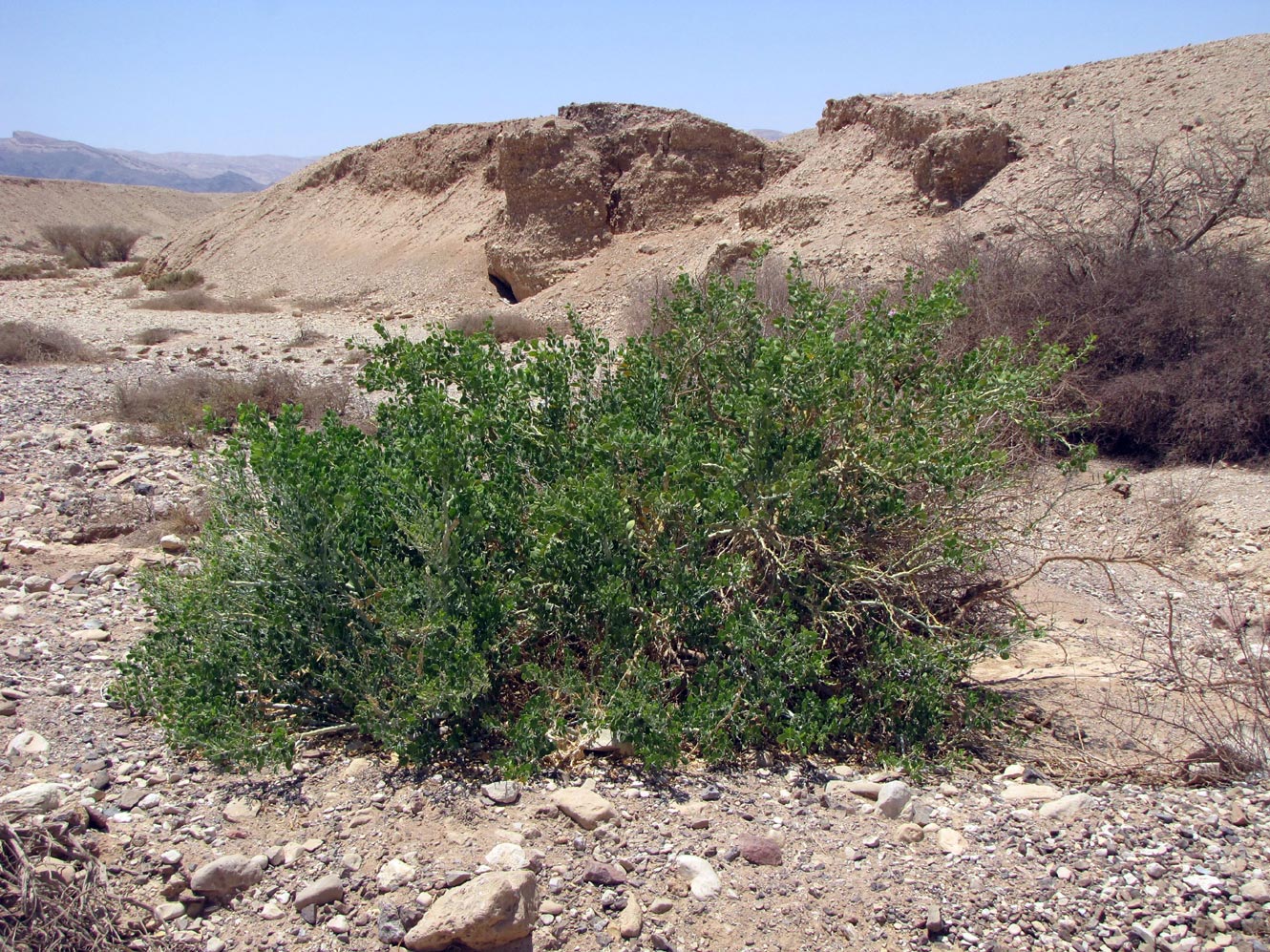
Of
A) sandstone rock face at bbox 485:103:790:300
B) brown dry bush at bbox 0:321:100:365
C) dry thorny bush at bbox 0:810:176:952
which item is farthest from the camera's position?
sandstone rock face at bbox 485:103:790:300

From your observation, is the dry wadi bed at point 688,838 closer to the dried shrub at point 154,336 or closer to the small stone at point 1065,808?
the small stone at point 1065,808

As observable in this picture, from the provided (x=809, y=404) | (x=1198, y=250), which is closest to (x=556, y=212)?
(x=1198, y=250)

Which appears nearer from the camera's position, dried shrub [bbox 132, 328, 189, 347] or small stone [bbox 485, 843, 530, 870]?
small stone [bbox 485, 843, 530, 870]

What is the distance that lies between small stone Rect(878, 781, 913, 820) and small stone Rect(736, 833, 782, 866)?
1.56ft

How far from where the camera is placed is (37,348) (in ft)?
42.2

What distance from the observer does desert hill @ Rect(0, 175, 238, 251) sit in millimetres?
45656

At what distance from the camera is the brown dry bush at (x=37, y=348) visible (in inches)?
491

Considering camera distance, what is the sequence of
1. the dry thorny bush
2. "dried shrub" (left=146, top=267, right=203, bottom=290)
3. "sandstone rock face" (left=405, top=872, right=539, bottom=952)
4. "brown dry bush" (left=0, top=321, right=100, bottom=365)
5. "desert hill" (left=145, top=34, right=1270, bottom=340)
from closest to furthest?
the dry thorny bush, "sandstone rock face" (left=405, top=872, right=539, bottom=952), "brown dry bush" (left=0, top=321, right=100, bottom=365), "desert hill" (left=145, top=34, right=1270, bottom=340), "dried shrub" (left=146, top=267, right=203, bottom=290)

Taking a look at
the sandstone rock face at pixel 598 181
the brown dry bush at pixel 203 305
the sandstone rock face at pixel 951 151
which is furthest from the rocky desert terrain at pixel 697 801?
the brown dry bush at pixel 203 305

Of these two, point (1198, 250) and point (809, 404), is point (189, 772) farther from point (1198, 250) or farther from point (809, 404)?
point (1198, 250)

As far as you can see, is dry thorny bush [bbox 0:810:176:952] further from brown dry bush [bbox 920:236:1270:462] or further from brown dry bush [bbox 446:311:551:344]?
brown dry bush [bbox 446:311:551:344]

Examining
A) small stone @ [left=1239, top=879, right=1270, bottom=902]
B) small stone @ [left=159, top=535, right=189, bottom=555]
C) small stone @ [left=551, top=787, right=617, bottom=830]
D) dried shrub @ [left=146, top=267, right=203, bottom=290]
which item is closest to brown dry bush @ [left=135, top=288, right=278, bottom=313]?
dried shrub @ [left=146, top=267, right=203, bottom=290]

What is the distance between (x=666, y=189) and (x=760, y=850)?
1802cm

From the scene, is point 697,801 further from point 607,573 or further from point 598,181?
point 598,181
